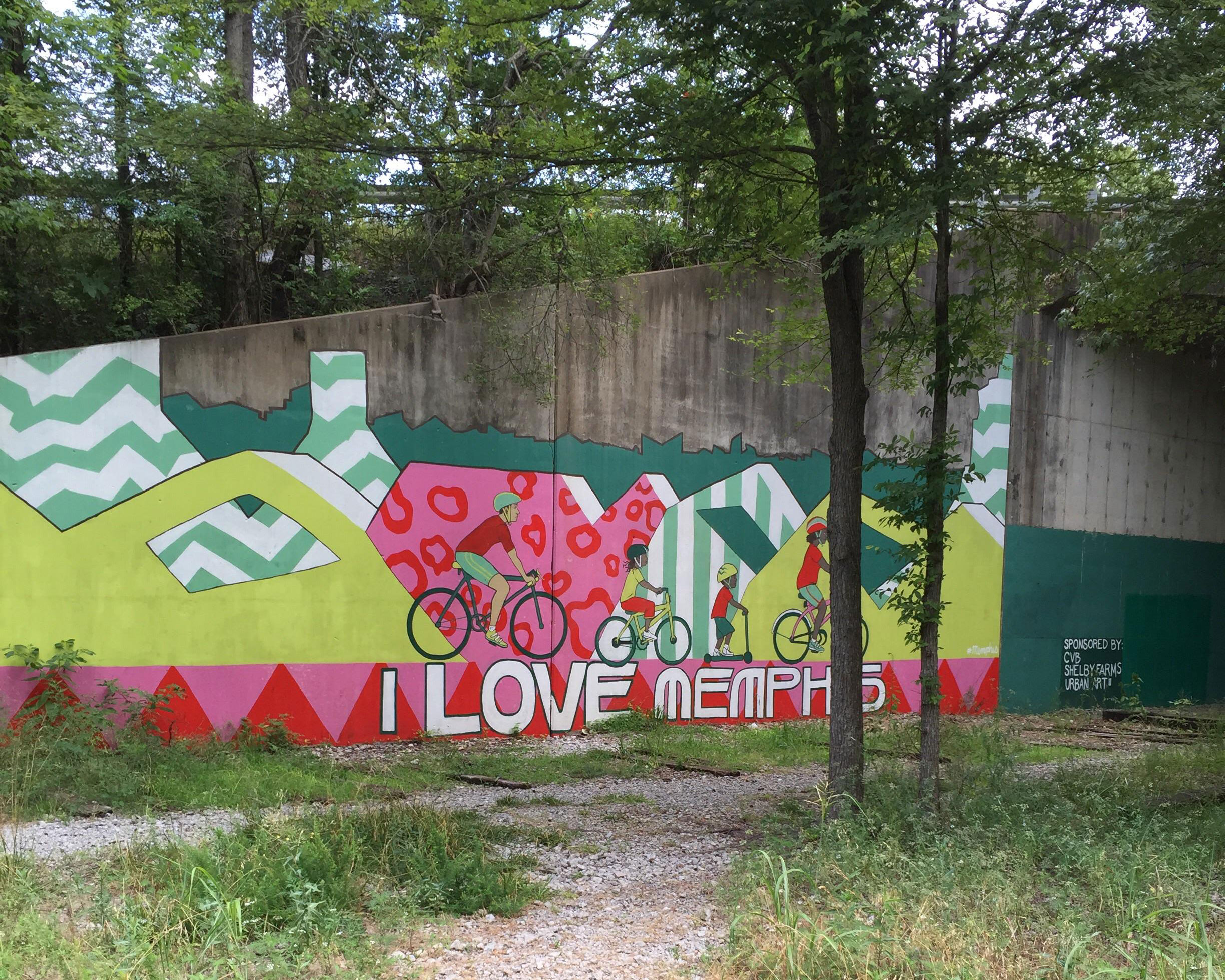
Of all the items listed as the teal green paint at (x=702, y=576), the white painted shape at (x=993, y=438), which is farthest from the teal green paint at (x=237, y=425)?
the white painted shape at (x=993, y=438)

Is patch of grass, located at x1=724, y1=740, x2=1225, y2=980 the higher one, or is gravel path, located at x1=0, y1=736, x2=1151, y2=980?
patch of grass, located at x1=724, y1=740, x2=1225, y2=980

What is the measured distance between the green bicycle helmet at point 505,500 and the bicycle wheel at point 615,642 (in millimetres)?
1853

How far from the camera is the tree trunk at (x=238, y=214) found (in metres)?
10.3

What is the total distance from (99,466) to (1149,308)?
38.7 ft

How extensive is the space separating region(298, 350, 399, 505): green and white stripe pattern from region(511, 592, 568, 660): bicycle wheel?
81.0 inches

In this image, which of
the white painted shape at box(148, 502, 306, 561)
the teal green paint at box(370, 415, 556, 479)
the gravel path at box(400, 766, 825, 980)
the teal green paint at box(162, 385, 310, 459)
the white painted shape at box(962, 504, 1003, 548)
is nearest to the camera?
the gravel path at box(400, 766, 825, 980)

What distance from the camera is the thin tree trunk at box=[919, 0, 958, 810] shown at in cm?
671

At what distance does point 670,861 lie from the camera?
6.54 metres

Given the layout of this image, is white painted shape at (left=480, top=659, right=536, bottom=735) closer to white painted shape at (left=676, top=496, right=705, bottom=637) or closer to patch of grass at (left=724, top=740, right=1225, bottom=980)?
white painted shape at (left=676, top=496, right=705, bottom=637)

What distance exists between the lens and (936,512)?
6781 mm

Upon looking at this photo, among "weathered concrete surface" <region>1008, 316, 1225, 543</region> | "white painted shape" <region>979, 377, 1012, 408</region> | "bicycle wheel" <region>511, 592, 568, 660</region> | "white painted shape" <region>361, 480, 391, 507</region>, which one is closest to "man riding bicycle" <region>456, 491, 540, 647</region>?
"bicycle wheel" <region>511, 592, 568, 660</region>

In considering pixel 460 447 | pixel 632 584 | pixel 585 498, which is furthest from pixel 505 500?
pixel 632 584

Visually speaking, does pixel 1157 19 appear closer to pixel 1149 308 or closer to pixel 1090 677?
pixel 1149 308

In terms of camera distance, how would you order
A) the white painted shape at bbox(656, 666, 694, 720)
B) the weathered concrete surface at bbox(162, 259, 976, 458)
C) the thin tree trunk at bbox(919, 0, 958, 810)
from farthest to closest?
the white painted shape at bbox(656, 666, 694, 720), the weathered concrete surface at bbox(162, 259, 976, 458), the thin tree trunk at bbox(919, 0, 958, 810)
